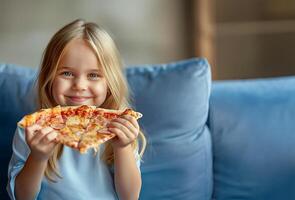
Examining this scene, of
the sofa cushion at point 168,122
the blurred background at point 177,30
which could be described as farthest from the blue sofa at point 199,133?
the blurred background at point 177,30

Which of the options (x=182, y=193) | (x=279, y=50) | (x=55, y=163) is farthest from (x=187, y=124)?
(x=279, y=50)

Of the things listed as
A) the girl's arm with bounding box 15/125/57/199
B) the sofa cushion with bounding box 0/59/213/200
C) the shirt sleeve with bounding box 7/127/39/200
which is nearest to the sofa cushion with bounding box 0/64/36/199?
the sofa cushion with bounding box 0/59/213/200

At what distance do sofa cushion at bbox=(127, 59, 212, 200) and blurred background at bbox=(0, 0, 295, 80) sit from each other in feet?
A: 4.69

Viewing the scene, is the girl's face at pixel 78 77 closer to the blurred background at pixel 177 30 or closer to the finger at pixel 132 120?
the finger at pixel 132 120

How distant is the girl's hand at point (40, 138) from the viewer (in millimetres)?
1342

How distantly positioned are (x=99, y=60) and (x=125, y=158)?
0.95ft

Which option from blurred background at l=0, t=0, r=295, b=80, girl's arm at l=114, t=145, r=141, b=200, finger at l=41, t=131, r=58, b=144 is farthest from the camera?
blurred background at l=0, t=0, r=295, b=80

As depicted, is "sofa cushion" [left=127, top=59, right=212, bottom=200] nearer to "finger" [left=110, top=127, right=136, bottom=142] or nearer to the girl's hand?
"finger" [left=110, top=127, right=136, bottom=142]

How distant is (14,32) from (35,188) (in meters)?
1.88

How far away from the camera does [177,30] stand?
3297 millimetres

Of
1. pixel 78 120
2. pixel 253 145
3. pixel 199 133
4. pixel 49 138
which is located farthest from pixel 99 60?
pixel 253 145

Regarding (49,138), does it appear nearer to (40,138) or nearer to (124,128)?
(40,138)

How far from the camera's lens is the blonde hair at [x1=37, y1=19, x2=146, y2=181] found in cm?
154

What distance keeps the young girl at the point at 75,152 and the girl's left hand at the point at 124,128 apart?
0.04m
